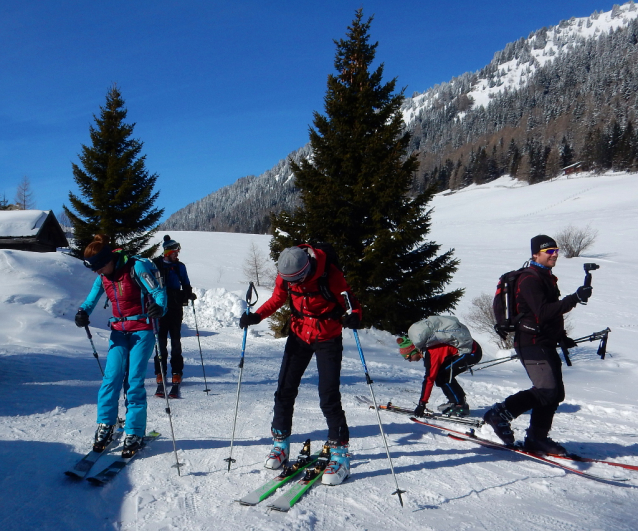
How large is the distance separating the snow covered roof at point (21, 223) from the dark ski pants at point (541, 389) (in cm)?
3199

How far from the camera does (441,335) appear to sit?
18.8 feet

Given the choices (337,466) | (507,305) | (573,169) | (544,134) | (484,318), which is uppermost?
(544,134)

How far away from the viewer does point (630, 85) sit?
13675 cm

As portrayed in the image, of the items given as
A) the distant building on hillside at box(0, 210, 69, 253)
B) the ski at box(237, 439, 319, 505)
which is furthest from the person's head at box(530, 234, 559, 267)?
the distant building on hillside at box(0, 210, 69, 253)

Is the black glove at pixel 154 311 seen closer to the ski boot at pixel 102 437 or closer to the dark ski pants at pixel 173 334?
the ski boot at pixel 102 437

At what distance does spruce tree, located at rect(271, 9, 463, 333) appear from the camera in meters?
12.4

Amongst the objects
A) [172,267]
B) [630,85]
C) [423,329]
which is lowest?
[423,329]

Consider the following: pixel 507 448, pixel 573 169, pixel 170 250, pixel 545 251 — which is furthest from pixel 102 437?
pixel 573 169

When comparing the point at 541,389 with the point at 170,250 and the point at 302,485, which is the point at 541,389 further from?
the point at 170,250

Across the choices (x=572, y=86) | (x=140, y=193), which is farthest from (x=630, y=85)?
(x=140, y=193)

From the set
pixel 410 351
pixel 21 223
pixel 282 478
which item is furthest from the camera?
pixel 21 223

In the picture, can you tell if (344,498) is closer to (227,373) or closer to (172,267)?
(172,267)

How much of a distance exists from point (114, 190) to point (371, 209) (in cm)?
1442

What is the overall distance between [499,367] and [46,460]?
31.4 ft
